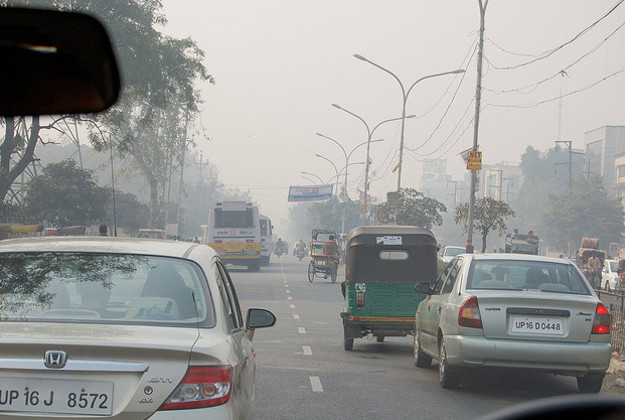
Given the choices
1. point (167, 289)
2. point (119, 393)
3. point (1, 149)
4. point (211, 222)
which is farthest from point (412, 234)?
point (211, 222)

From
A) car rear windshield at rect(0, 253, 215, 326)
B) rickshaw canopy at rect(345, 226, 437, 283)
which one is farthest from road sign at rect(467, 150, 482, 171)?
car rear windshield at rect(0, 253, 215, 326)

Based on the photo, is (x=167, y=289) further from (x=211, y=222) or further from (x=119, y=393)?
(x=211, y=222)

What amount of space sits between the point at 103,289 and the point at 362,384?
222 inches

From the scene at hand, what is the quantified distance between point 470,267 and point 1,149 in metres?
21.5

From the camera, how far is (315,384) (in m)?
9.91

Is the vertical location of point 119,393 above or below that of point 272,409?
above

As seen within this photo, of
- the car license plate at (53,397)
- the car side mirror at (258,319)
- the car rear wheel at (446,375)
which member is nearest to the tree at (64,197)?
the car rear wheel at (446,375)

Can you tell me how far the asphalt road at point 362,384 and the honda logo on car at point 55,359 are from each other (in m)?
4.16

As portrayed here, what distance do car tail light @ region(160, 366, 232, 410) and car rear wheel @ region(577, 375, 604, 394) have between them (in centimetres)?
596

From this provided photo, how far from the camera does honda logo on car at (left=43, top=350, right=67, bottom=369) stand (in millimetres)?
3965

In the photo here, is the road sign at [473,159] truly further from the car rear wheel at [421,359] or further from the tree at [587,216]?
the tree at [587,216]

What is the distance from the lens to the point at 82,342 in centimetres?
404

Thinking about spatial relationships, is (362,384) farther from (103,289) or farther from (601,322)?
(103,289)

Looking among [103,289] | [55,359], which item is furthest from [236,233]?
[55,359]
